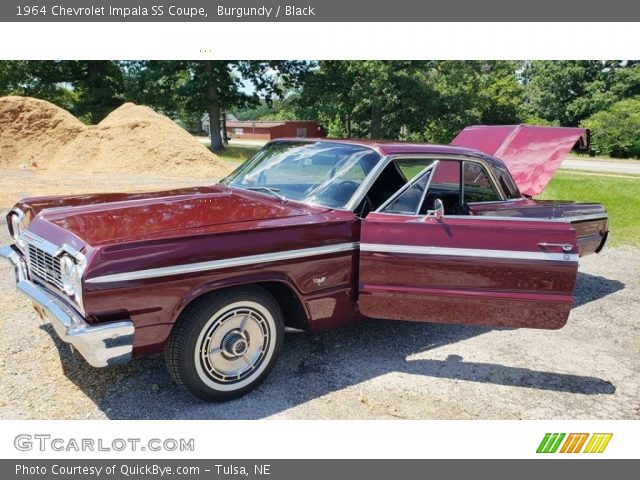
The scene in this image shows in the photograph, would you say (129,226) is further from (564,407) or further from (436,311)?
(564,407)

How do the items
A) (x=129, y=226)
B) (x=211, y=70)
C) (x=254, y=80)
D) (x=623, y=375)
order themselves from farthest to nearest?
(x=254, y=80), (x=211, y=70), (x=623, y=375), (x=129, y=226)

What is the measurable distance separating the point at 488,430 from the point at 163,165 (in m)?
16.3

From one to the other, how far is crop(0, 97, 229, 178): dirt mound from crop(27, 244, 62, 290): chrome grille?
13.6 meters

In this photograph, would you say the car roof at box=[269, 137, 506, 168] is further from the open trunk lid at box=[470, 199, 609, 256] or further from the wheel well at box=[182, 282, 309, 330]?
the wheel well at box=[182, 282, 309, 330]

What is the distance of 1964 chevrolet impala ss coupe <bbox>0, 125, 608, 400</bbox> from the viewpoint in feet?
9.02

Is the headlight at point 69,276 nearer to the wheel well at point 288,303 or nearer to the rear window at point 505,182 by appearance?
the wheel well at point 288,303

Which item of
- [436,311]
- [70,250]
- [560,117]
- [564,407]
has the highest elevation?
[560,117]

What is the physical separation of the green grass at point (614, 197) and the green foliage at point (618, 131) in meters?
17.5

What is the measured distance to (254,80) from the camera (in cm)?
3103

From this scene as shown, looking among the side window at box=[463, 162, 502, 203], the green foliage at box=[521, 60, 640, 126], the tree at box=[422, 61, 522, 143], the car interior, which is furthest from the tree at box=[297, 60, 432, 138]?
the car interior

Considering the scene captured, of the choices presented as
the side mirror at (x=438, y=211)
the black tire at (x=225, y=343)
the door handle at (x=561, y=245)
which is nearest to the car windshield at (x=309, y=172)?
the side mirror at (x=438, y=211)

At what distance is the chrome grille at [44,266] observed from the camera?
9.78ft

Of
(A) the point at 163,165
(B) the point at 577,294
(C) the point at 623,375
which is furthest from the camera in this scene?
(A) the point at 163,165

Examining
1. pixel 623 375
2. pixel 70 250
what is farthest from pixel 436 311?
pixel 70 250
